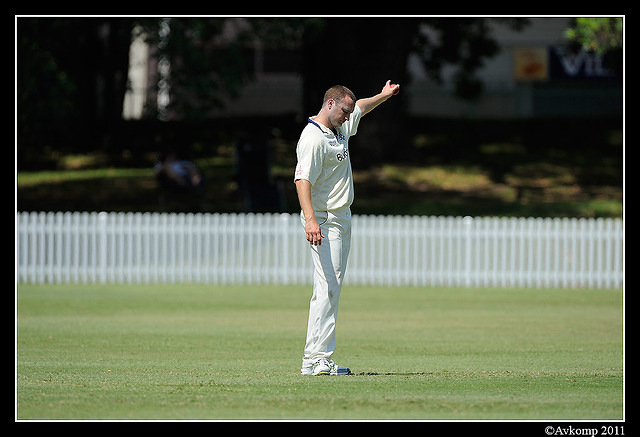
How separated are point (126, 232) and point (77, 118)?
46.5ft

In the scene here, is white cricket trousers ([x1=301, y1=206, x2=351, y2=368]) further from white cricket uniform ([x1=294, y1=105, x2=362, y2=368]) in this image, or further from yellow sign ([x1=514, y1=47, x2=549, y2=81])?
yellow sign ([x1=514, y1=47, x2=549, y2=81])

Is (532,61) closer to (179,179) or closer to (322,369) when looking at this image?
(179,179)

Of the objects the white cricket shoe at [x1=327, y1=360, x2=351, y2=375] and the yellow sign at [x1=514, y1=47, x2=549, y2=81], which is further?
the yellow sign at [x1=514, y1=47, x2=549, y2=81]

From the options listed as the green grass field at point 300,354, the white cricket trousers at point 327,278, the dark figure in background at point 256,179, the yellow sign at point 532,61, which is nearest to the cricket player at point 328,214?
the white cricket trousers at point 327,278

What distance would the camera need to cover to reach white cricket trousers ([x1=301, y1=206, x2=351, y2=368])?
8008 millimetres

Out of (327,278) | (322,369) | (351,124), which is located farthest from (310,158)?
(322,369)

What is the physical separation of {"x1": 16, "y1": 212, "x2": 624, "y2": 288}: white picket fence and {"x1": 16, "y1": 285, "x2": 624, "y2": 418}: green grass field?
1.01 m

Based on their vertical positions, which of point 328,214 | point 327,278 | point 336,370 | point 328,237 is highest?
point 328,214

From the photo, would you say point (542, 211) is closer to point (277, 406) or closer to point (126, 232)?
point (126, 232)

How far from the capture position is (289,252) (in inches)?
771

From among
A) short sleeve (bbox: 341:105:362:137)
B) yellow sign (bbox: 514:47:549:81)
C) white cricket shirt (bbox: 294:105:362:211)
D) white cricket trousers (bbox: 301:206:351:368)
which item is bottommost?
white cricket trousers (bbox: 301:206:351:368)

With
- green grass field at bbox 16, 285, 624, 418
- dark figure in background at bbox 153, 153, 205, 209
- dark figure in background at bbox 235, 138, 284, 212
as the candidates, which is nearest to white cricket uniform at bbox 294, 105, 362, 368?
green grass field at bbox 16, 285, 624, 418

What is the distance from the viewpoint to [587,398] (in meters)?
Answer: 7.05

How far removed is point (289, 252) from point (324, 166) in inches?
459
